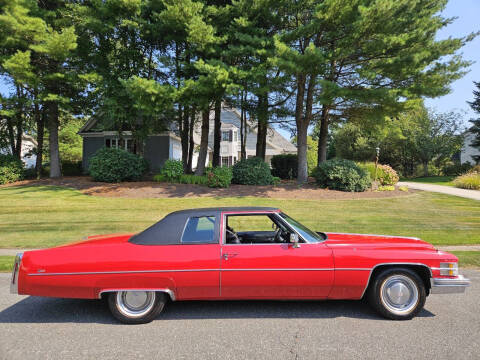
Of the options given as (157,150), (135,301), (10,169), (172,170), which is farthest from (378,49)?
(10,169)

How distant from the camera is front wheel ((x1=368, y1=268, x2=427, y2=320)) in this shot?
390 cm

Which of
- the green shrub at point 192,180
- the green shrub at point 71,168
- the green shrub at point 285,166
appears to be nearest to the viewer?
the green shrub at point 192,180

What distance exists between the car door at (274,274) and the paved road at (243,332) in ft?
1.08

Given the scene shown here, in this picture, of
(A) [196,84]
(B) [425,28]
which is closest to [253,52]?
(A) [196,84]

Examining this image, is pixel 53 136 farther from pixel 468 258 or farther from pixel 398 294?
pixel 468 258

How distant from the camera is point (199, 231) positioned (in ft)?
13.4

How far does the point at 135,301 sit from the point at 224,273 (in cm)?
116

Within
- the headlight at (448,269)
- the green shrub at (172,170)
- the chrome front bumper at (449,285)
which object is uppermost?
the green shrub at (172,170)

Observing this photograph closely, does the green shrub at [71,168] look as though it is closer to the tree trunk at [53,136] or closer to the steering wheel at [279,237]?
the tree trunk at [53,136]

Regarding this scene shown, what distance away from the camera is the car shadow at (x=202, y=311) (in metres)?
3.97

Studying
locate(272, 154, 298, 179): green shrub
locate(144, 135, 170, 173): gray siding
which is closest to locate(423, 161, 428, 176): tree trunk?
locate(272, 154, 298, 179): green shrub

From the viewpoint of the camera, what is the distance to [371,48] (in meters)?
14.4

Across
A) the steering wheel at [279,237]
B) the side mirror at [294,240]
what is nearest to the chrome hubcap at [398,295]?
the side mirror at [294,240]

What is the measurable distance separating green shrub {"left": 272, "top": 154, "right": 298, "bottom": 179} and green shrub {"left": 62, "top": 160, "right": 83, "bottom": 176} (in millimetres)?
16492
